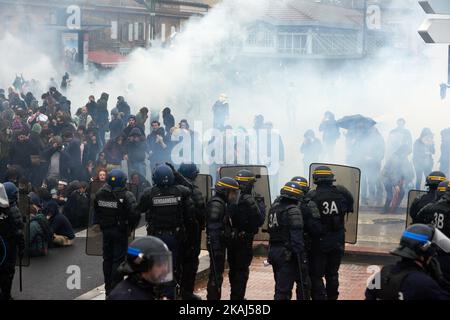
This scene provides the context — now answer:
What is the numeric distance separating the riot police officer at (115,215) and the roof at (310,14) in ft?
65.3

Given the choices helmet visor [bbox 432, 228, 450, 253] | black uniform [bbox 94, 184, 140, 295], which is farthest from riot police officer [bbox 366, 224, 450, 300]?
black uniform [bbox 94, 184, 140, 295]

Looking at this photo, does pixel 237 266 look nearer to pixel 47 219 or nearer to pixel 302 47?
pixel 47 219

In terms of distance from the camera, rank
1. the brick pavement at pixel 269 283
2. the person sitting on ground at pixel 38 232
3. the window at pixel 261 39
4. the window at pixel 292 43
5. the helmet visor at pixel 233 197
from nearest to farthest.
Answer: the helmet visor at pixel 233 197
the brick pavement at pixel 269 283
the person sitting on ground at pixel 38 232
the window at pixel 261 39
the window at pixel 292 43

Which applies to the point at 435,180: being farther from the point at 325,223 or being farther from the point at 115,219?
the point at 115,219

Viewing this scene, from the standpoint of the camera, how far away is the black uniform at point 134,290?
446 cm

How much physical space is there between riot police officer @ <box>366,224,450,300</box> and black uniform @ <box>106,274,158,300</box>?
1375 mm

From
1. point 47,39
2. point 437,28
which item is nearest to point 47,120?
point 437,28

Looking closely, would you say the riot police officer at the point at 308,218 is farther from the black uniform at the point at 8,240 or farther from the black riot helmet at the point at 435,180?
the black uniform at the point at 8,240

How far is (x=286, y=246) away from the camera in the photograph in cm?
791

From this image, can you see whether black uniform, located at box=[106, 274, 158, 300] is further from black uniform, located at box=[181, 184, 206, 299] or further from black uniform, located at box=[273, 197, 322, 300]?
black uniform, located at box=[181, 184, 206, 299]

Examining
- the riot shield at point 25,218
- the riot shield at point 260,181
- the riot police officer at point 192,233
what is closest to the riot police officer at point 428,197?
the riot shield at point 260,181

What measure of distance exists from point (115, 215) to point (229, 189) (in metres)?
1.18

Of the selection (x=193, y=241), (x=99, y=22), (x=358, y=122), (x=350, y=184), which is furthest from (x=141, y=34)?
(x=193, y=241)

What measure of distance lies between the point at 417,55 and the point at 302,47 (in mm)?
7973
